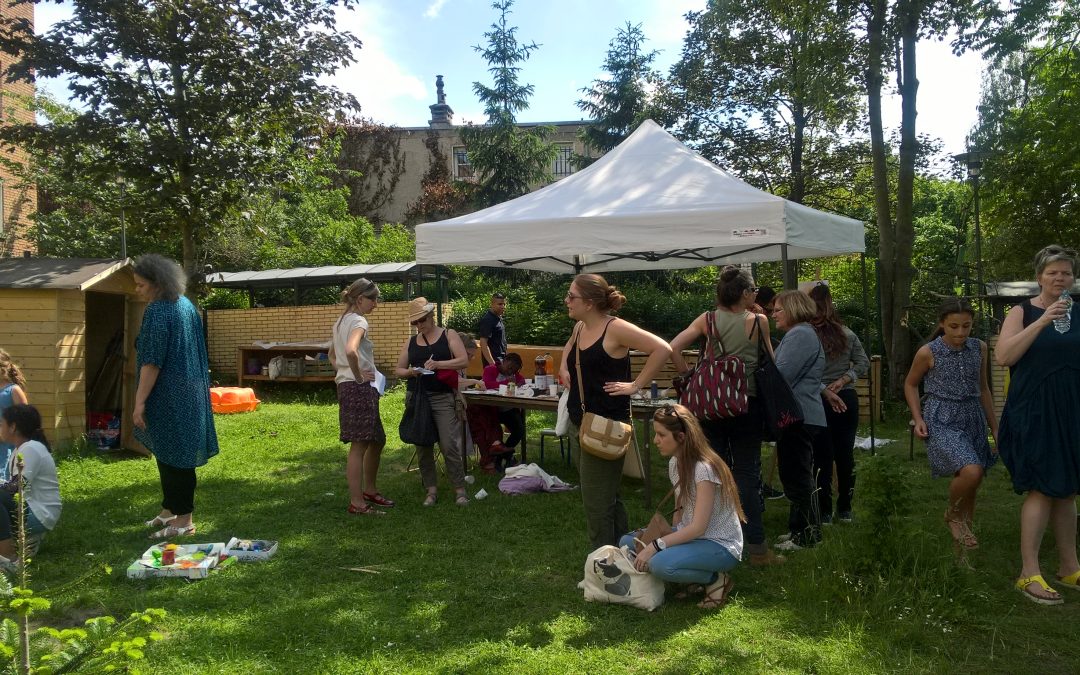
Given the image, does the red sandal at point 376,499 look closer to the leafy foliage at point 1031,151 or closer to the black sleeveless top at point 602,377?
the black sleeveless top at point 602,377

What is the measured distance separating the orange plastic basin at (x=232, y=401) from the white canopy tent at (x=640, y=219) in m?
6.66

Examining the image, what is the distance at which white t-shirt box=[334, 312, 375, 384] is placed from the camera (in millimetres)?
5711

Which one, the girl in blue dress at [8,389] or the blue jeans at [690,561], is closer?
the blue jeans at [690,561]

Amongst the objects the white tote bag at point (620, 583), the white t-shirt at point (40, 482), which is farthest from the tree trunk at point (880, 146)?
the white t-shirt at point (40, 482)

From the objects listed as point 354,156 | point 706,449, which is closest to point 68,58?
point 706,449

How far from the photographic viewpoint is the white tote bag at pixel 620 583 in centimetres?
390

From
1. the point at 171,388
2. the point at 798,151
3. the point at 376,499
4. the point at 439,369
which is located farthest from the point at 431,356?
the point at 798,151

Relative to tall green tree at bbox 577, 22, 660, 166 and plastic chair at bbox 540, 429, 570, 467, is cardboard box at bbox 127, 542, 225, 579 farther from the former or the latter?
tall green tree at bbox 577, 22, 660, 166

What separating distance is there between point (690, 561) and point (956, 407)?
191 centimetres

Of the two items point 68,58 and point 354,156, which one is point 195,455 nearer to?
point 68,58

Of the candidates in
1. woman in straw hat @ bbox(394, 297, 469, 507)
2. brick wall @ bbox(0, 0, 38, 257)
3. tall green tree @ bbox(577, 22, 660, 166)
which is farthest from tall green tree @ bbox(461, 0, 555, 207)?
woman in straw hat @ bbox(394, 297, 469, 507)

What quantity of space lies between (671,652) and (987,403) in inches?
99.7

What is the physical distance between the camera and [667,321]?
1468 cm

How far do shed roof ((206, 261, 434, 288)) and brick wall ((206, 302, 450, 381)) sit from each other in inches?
25.3
